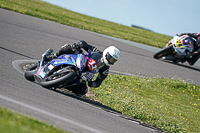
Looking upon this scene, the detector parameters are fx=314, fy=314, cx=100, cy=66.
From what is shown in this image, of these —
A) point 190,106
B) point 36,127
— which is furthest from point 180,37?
point 36,127

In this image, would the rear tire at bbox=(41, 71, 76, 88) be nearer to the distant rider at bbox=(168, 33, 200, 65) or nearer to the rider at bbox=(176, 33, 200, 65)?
the distant rider at bbox=(168, 33, 200, 65)

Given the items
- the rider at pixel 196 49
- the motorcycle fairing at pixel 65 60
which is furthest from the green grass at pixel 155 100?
the rider at pixel 196 49

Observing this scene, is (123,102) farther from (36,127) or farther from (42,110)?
(36,127)

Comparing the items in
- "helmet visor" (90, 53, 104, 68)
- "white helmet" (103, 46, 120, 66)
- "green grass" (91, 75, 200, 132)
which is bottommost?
"green grass" (91, 75, 200, 132)

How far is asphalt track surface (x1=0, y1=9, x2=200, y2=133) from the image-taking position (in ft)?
16.2

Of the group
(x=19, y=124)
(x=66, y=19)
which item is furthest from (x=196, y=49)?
(x=19, y=124)

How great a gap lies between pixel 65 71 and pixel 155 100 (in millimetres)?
4081

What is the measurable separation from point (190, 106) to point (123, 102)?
127 inches

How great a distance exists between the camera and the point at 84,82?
7.38 m

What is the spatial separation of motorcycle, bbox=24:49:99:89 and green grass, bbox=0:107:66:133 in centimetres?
248

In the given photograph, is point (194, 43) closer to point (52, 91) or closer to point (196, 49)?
point (196, 49)

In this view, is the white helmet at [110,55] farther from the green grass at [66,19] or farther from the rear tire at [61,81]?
the green grass at [66,19]

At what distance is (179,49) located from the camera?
1490 centimetres

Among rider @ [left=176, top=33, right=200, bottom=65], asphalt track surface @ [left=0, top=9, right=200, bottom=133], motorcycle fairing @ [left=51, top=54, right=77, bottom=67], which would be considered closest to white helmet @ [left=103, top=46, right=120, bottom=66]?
motorcycle fairing @ [left=51, top=54, right=77, bottom=67]
